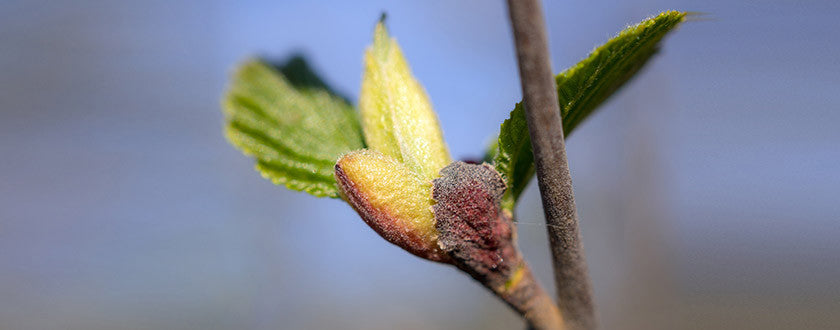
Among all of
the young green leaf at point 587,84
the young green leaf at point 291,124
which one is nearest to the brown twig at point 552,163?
the young green leaf at point 587,84

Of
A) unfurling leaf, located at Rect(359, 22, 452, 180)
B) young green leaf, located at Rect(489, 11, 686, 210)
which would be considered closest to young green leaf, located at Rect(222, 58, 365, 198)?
unfurling leaf, located at Rect(359, 22, 452, 180)

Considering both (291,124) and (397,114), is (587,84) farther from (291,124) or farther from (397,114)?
(291,124)

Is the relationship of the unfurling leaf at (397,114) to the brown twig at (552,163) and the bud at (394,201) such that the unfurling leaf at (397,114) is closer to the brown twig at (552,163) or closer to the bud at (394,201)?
the bud at (394,201)

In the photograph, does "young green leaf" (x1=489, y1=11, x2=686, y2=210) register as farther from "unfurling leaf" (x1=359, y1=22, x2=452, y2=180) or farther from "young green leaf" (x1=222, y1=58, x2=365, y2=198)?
"young green leaf" (x1=222, y1=58, x2=365, y2=198)

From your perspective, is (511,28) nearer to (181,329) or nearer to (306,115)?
(306,115)

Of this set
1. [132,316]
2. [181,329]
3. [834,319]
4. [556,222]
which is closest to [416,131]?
[556,222]

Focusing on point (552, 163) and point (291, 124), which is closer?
point (552, 163)

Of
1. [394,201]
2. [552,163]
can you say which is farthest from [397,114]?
[552,163]
